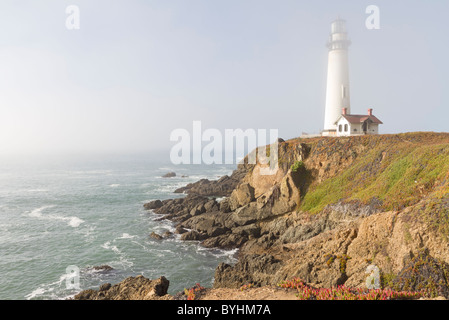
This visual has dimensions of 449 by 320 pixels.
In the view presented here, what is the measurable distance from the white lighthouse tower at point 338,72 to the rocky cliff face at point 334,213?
9.75 m

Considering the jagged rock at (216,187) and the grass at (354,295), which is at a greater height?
the grass at (354,295)

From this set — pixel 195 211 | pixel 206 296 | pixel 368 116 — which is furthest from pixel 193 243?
pixel 368 116

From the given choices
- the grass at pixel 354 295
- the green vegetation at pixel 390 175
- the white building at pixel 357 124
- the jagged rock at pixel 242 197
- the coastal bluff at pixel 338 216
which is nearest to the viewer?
the grass at pixel 354 295

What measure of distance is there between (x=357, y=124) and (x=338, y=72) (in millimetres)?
10094

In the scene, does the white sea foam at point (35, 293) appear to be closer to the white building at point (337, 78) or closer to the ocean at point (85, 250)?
the ocean at point (85, 250)

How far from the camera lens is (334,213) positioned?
28.7m

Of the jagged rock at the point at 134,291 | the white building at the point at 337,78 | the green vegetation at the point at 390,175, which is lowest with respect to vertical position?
the jagged rock at the point at 134,291

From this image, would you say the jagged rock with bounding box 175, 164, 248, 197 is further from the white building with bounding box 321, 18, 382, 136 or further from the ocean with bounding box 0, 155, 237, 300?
the white building with bounding box 321, 18, 382, 136

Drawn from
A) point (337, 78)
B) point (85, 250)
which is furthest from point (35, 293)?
point (337, 78)

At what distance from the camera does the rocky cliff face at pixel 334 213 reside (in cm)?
1781

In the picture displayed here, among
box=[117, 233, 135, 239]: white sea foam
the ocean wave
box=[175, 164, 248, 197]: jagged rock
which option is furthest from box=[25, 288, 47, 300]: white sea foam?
box=[175, 164, 248, 197]: jagged rock

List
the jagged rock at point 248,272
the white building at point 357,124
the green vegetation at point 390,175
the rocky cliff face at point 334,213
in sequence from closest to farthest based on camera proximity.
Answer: the rocky cliff face at point 334,213 → the jagged rock at point 248,272 → the green vegetation at point 390,175 → the white building at point 357,124

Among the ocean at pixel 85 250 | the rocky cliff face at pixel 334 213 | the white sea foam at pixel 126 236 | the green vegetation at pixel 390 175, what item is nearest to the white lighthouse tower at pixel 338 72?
the rocky cliff face at pixel 334 213

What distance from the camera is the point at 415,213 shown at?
18219 millimetres
